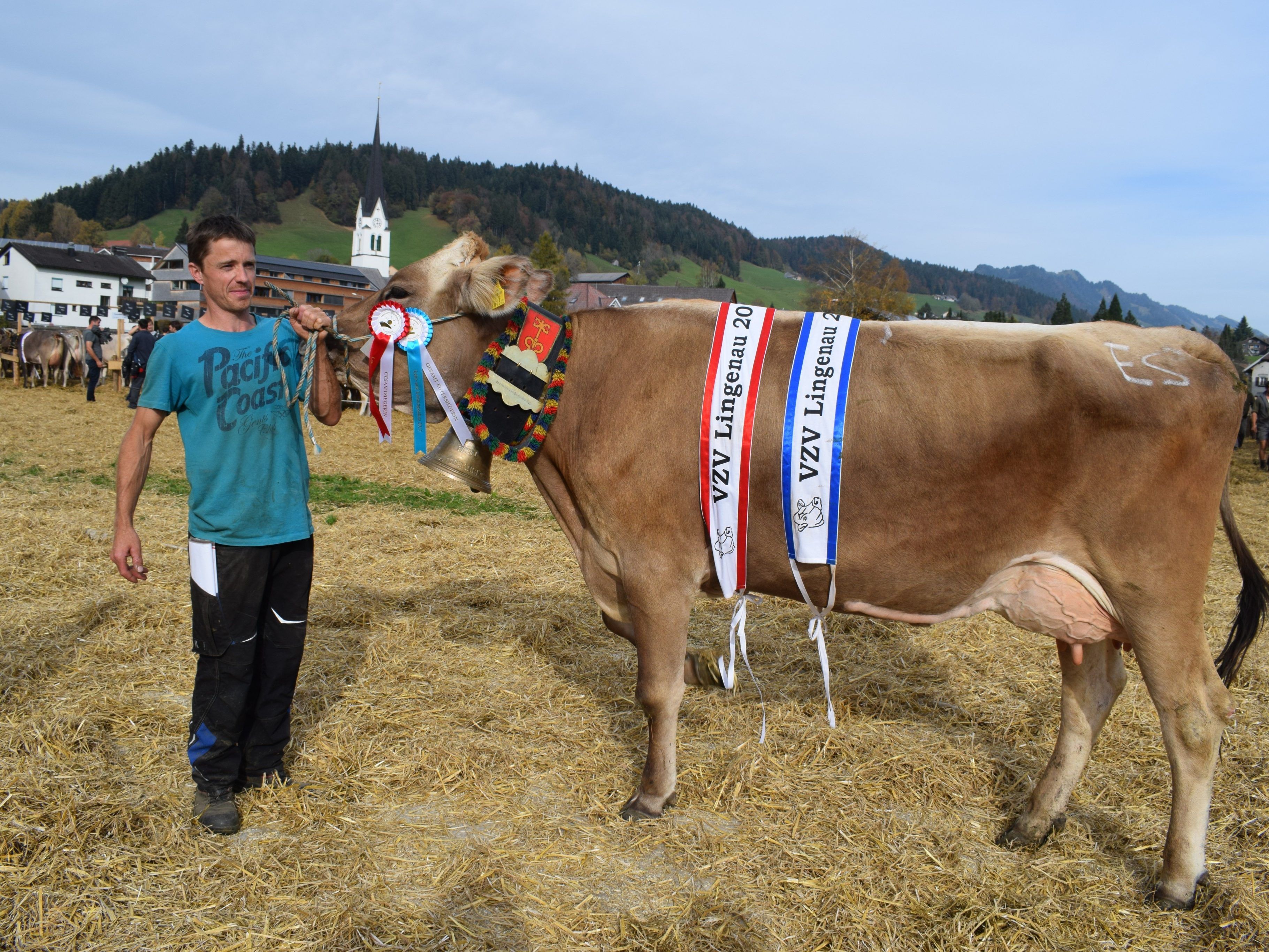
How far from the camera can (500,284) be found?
→ 343 centimetres

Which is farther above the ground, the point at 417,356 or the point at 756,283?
the point at 756,283

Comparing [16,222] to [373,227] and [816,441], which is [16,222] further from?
[816,441]

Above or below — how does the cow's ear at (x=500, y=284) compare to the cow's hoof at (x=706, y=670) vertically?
above

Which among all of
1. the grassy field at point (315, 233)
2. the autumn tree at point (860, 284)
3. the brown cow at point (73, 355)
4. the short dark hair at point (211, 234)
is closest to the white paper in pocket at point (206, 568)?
the short dark hair at point (211, 234)

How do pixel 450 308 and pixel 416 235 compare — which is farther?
pixel 416 235

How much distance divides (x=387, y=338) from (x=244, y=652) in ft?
4.63

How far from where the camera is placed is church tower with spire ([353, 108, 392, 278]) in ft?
357

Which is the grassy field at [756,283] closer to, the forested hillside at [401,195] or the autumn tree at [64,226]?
the forested hillside at [401,195]

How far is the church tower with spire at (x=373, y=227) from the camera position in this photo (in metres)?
109

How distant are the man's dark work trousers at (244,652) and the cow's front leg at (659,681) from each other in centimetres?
143

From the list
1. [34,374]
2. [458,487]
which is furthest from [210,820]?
[34,374]

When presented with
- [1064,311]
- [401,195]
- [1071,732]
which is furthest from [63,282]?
[1071,732]

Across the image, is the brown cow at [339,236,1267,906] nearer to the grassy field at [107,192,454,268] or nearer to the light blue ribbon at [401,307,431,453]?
the light blue ribbon at [401,307,431,453]

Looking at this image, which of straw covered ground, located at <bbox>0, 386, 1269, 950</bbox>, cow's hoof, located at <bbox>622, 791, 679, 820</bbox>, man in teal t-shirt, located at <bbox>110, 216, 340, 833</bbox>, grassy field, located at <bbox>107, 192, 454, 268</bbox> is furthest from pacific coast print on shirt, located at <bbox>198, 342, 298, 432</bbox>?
grassy field, located at <bbox>107, 192, 454, 268</bbox>
